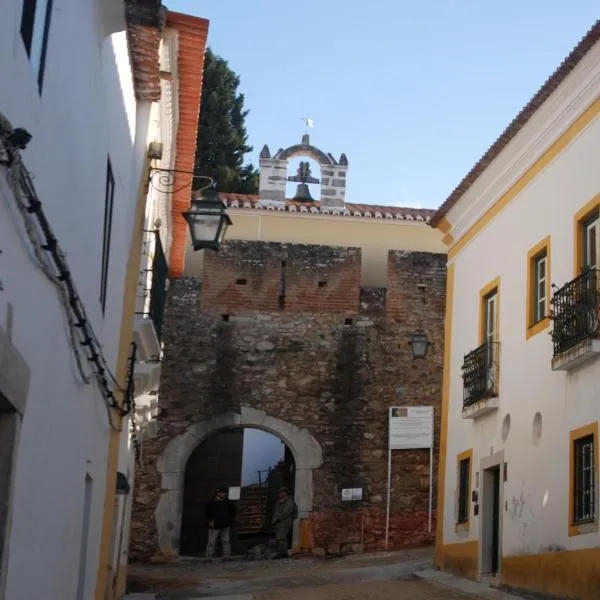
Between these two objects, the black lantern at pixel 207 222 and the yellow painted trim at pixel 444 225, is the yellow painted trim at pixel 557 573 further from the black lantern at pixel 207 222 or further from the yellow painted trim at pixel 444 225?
the yellow painted trim at pixel 444 225

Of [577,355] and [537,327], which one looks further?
[537,327]

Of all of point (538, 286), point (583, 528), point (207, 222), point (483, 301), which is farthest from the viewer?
point (483, 301)

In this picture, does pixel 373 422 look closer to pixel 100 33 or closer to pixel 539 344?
pixel 539 344

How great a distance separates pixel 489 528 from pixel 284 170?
12793 millimetres

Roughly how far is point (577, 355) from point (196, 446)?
35.0ft

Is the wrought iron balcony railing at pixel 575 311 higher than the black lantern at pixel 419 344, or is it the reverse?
the black lantern at pixel 419 344

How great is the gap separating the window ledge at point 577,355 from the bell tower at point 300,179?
1374 centimetres

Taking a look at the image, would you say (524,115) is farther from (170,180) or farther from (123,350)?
(123,350)

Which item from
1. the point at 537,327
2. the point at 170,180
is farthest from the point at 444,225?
the point at 170,180

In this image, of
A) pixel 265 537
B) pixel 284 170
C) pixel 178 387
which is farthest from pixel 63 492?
pixel 284 170

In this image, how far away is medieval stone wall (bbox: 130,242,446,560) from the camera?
67.1 ft

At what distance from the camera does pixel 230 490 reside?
2097cm

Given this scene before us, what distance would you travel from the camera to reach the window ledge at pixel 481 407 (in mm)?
14508

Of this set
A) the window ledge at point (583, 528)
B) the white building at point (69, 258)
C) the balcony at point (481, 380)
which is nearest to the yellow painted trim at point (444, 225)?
the balcony at point (481, 380)
